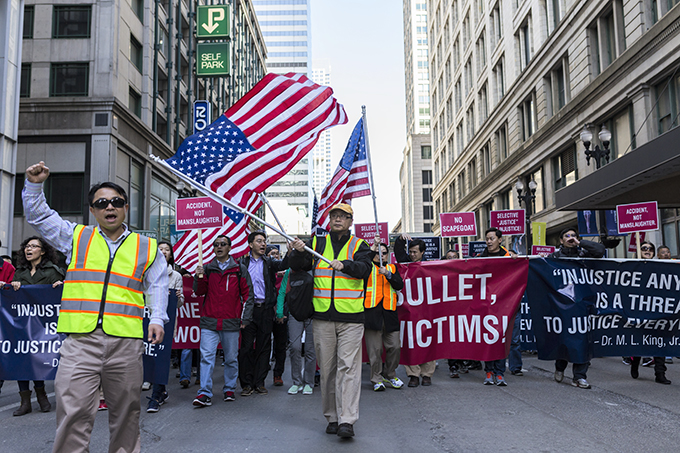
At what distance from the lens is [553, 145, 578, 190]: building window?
27172 millimetres

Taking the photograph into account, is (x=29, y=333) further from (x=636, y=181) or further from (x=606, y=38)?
(x=606, y=38)

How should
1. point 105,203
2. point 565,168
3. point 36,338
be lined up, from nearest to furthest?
1. point 105,203
2. point 36,338
3. point 565,168

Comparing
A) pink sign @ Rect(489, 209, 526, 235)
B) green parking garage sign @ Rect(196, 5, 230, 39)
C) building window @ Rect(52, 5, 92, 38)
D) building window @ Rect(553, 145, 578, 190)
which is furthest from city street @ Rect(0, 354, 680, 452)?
green parking garage sign @ Rect(196, 5, 230, 39)

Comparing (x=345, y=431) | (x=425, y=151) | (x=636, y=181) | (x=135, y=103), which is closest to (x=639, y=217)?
(x=636, y=181)

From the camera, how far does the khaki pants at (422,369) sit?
8.55 meters

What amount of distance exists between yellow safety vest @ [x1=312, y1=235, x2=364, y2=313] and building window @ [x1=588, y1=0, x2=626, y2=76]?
20.6 metres

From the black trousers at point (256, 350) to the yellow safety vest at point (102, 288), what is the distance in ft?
13.8

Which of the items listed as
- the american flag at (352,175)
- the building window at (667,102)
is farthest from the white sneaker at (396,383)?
the building window at (667,102)

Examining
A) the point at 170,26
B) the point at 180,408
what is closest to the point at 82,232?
the point at 180,408

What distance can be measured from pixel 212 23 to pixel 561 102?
19.7 m

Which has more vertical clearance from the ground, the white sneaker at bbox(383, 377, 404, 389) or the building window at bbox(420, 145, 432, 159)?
the building window at bbox(420, 145, 432, 159)

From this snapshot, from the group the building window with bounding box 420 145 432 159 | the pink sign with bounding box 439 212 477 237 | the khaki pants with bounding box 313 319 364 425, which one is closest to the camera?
the khaki pants with bounding box 313 319 364 425

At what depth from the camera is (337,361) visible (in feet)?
18.7

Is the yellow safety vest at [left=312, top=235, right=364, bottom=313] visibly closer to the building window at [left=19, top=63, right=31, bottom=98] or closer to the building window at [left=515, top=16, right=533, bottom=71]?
the building window at [left=19, top=63, right=31, bottom=98]
